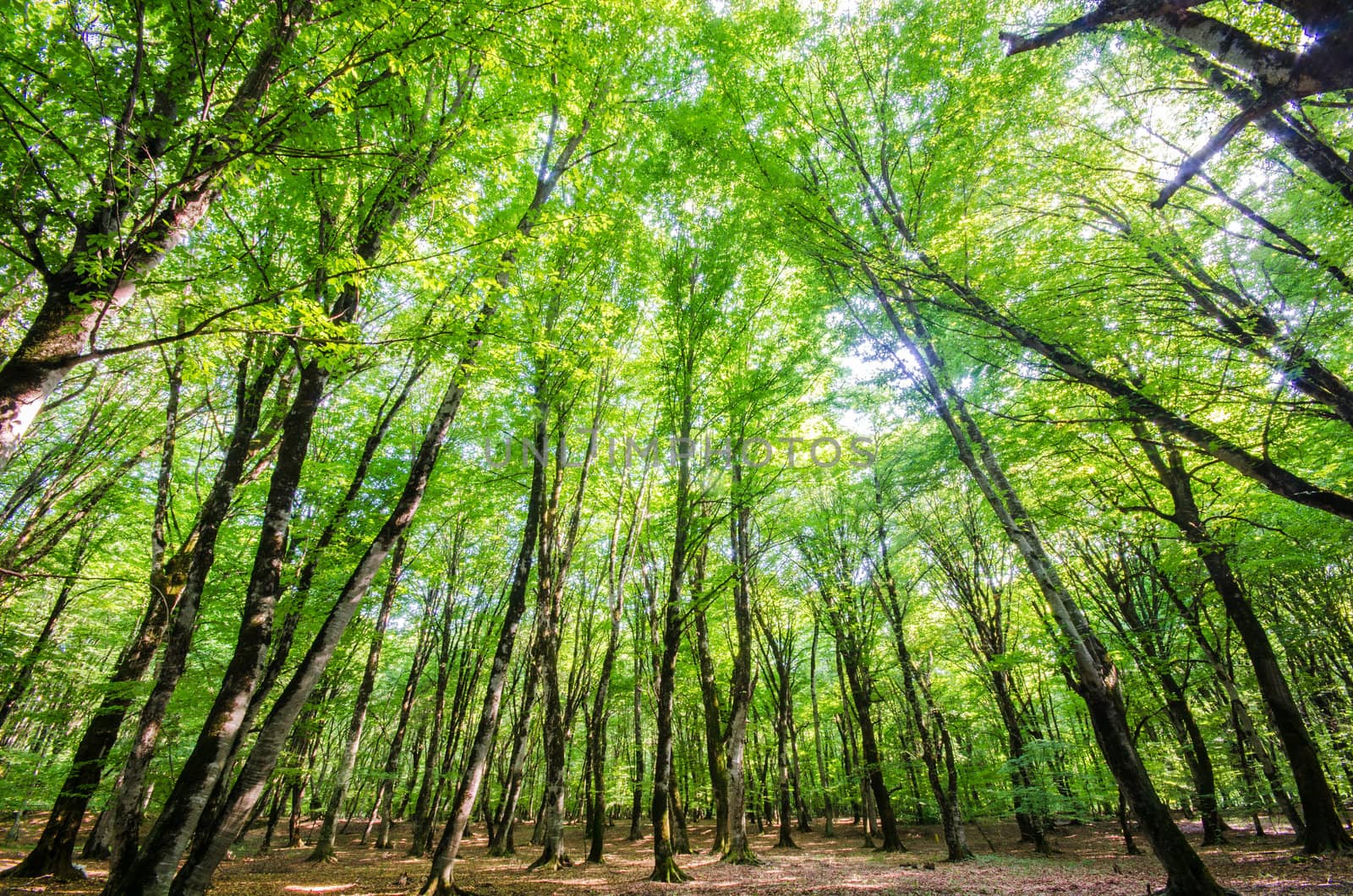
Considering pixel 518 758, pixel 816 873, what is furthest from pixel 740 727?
pixel 518 758

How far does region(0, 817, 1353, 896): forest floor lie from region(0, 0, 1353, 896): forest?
23 centimetres

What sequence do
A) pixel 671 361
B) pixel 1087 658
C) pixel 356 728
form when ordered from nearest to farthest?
pixel 1087 658 → pixel 671 361 → pixel 356 728

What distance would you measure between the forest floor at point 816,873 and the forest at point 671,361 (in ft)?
0.75

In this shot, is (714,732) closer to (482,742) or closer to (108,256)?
(482,742)

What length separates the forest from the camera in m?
3.94

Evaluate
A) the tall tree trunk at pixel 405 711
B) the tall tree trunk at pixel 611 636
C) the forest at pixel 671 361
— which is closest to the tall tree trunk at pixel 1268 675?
the forest at pixel 671 361

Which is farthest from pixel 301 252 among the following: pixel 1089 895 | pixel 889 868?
pixel 889 868

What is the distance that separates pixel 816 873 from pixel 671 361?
10701mm

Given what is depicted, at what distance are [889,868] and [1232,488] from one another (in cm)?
1062

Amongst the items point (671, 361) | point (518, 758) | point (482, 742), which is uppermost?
point (671, 361)

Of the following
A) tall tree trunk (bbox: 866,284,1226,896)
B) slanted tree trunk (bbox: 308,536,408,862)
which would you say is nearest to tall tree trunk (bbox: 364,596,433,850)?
slanted tree trunk (bbox: 308,536,408,862)

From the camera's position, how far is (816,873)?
1006 centimetres

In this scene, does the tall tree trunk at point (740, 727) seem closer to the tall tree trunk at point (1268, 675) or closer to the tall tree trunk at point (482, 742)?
the tall tree trunk at point (482, 742)

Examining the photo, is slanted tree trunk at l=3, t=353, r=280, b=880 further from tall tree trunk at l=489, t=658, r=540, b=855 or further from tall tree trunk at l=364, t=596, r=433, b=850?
tall tree trunk at l=364, t=596, r=433, b=850
